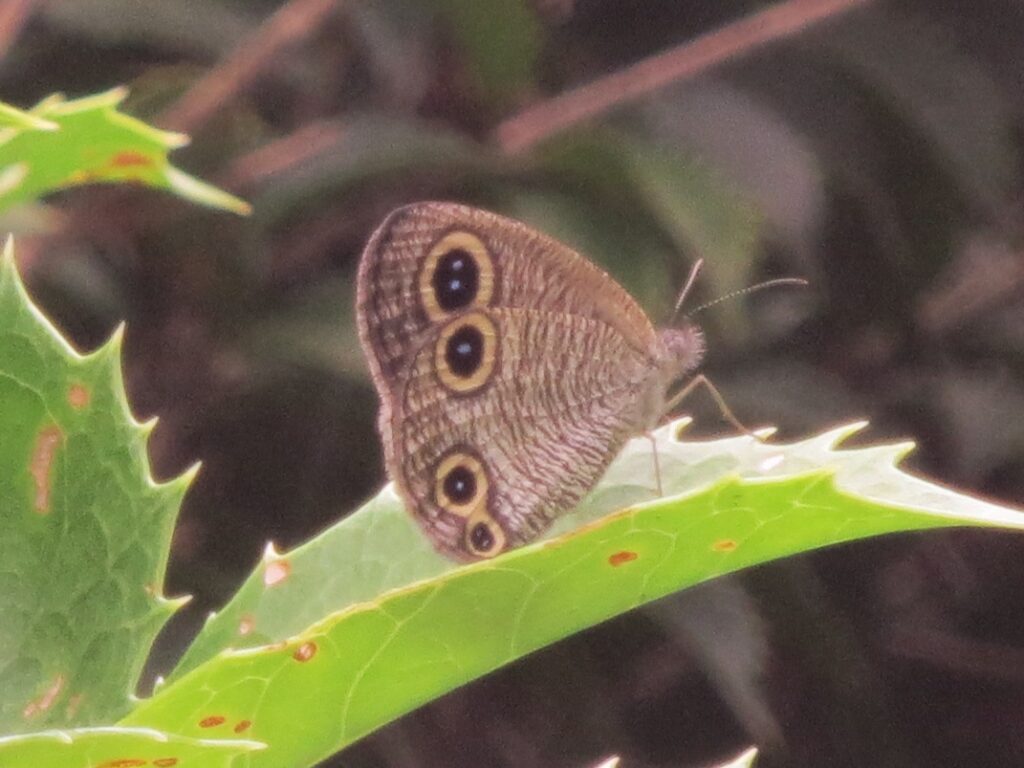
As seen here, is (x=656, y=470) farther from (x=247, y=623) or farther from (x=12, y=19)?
(x=12, y=19)

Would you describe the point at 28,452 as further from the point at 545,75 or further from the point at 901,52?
the point at 901,52

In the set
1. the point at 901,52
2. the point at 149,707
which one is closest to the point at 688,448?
the point at 149,707

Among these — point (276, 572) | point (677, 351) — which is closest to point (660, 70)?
point (677, 351)

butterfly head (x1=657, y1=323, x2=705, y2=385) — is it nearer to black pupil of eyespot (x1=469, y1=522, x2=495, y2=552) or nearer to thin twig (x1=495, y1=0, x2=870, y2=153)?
black pupil of eyespot (x1=469, y1=522, x2=495, y2=552)

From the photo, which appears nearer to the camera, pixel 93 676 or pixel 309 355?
pixel 93 676

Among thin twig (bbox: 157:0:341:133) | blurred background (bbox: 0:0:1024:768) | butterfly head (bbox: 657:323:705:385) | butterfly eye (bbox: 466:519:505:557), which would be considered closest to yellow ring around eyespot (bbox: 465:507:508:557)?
butterfly eye (bbox: 466:519:505:557)

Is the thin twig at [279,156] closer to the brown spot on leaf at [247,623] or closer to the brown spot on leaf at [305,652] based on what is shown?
the brown spot on leaf at [247,623]
